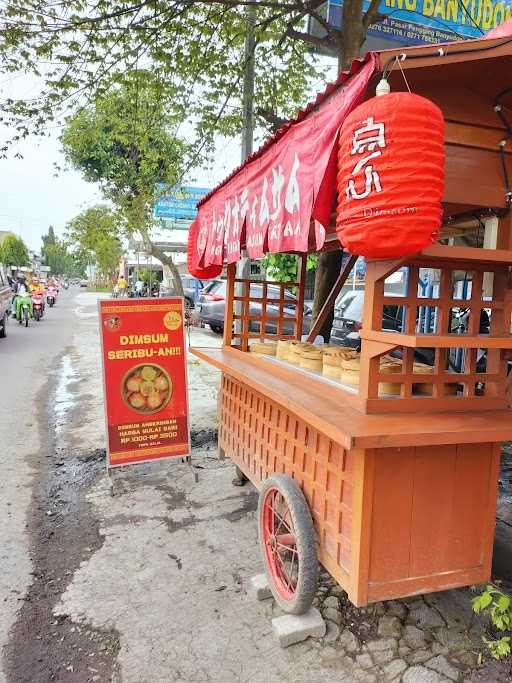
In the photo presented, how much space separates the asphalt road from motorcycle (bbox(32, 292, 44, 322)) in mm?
4966

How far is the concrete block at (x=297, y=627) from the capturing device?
7.82 feet

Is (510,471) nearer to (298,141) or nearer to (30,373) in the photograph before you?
(298,141)

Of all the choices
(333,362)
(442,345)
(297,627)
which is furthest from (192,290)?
(442,345)

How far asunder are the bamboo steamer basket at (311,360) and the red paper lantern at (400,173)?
163 cm

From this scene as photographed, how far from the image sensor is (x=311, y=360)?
3404mm

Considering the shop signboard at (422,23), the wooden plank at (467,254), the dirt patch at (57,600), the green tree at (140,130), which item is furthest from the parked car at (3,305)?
the wooden plank at (467,254)

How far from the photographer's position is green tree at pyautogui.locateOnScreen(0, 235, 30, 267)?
184ft

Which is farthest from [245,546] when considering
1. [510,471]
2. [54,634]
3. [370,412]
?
[510,471]

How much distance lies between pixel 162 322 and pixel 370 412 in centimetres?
257

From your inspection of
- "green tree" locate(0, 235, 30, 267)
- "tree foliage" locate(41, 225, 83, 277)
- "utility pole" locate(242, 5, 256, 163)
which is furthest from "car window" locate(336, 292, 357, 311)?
"tree foliage" locate(41, 225, 83, 277)

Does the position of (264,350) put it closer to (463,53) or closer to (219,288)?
(463,53)

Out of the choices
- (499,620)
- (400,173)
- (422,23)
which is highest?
(422,23)

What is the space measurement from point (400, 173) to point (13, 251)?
6597 cm

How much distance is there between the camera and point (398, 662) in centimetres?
229
